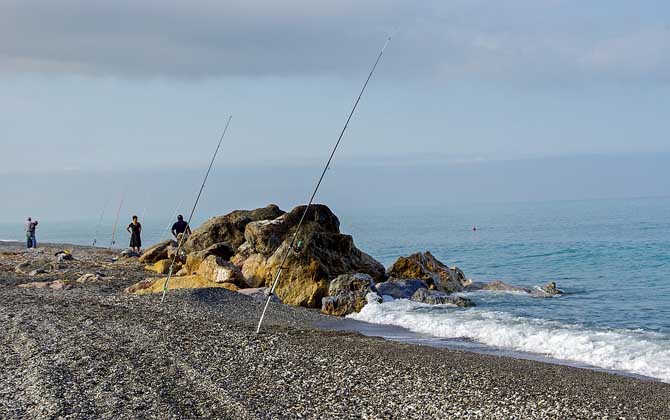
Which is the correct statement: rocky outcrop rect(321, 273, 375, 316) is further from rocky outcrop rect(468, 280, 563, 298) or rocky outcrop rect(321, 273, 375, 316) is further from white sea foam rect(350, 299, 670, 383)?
rocky outcrop rect(468, 280, 563, 298)

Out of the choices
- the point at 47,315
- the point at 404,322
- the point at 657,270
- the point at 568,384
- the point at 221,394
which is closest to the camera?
the point at 221,394

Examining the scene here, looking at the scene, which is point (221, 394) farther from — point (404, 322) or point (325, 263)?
point (325, 263)

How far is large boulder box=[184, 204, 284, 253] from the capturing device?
74.6ft

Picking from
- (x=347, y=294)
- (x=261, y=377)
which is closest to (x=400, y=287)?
(x=347, y=294)

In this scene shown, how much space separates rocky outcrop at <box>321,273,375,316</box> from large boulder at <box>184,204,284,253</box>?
696 centimetres

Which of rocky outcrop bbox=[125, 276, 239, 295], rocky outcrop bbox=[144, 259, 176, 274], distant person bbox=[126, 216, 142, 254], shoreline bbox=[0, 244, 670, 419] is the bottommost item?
shoreline bbox=[0, 244, 670, 419]

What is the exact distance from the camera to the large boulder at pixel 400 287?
650 inches

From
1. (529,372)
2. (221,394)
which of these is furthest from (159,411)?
(529,372)

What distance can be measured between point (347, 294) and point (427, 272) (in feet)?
13.9

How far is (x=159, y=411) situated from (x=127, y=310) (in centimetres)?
664

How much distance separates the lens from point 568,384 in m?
8.30

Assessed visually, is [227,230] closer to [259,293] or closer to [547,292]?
[259,293]

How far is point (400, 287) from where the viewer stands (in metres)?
17.0

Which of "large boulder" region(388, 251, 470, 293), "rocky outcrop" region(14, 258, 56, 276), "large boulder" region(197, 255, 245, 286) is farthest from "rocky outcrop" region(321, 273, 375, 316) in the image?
"rocky outcrop" region(14, 258, 56, 276)
